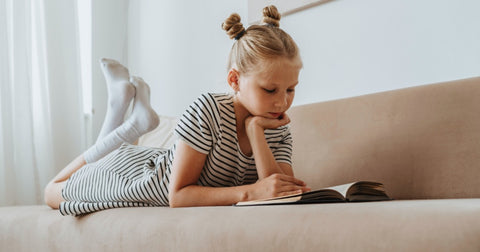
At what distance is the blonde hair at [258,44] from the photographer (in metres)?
1.14

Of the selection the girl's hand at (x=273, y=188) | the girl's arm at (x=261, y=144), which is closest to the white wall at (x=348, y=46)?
the girl's arm at (x=261, y=144)

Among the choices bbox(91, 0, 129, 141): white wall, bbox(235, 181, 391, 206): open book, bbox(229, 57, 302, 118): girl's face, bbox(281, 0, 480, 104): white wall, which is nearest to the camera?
bbox(235, 181, 391, 206): open book

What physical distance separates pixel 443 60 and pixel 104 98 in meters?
2.06

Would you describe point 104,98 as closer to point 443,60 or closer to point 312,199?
point 443,60

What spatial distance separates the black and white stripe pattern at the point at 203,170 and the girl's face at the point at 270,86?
74mm

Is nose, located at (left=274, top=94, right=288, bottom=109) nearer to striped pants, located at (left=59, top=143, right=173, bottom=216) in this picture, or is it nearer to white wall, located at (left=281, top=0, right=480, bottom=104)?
striped pants, located at (left=59, top=143, right=173, bottom=216)

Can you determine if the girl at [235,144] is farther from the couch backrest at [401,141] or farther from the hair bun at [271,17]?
the couch backrest at [401,141]

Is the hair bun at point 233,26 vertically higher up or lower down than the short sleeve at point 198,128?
higher up

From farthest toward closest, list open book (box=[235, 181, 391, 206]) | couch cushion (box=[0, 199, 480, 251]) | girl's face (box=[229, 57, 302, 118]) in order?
girl's face (box=[229, 57, 302, 118]) → open book (box=[235, 181, 391, 206]) → couch cushion (box=[0, 199, 480, 251])

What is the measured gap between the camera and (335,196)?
1000mm

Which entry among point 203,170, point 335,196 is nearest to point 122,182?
point 203,170

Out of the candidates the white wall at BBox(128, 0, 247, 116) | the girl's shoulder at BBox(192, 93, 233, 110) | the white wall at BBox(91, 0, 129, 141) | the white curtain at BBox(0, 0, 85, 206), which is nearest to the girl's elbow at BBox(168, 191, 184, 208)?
the girl's shoulder at BBox(192, 93, 233, 110)

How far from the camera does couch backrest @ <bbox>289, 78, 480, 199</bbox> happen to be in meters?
1.24

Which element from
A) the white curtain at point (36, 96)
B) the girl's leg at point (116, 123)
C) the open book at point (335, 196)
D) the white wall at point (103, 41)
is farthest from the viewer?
the white wall at point (103, 41)
